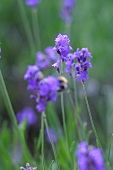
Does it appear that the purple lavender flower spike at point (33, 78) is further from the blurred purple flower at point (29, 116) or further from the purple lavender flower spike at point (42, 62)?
the blurred purple flower at point (29, 116)

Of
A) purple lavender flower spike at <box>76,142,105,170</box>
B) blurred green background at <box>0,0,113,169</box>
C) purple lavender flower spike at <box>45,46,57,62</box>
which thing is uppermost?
blurred green background at <box>0,0,113,169</box>

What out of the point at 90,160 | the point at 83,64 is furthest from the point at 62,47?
the point at 90,160

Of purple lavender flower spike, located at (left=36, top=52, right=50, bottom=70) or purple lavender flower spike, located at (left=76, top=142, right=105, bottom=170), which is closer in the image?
purple lavender flower spike, located at (left=76, top=142, right=105, bottom=170)

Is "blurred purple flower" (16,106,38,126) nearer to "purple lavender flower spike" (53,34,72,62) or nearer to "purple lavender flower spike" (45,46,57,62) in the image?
"purple lavender flower spike" (45,46,57,62)

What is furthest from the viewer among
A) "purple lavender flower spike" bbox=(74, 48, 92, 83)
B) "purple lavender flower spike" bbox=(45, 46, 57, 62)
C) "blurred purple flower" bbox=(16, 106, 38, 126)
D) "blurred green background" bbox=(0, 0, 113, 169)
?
"blurred green background" bbox=(0, 0, 113, 169)

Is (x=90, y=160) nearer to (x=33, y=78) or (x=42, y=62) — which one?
(x=33, y=78)

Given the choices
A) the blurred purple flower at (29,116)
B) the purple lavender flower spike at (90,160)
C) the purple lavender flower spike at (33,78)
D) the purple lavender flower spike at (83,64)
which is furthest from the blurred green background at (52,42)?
the purple lavender flower spike at (90,160)

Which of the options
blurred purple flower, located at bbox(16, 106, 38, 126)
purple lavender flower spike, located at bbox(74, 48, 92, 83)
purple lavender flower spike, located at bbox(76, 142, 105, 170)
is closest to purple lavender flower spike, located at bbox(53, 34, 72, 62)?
purple lavender flower spike, located at bbox(74, 48, 92, 83)

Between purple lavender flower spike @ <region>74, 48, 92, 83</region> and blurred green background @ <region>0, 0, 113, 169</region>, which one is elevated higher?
blurred green background @ <region>0, 0, 113, 169</region>

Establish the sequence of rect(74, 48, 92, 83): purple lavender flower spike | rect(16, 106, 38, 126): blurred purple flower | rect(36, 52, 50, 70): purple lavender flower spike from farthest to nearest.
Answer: rect(16, 106, 38, 126): blurred purple flower
rect(36, 52, 50, 70): purple lavender flower spike
rect(74, 48, 92, 83): purple lavender flower spike
